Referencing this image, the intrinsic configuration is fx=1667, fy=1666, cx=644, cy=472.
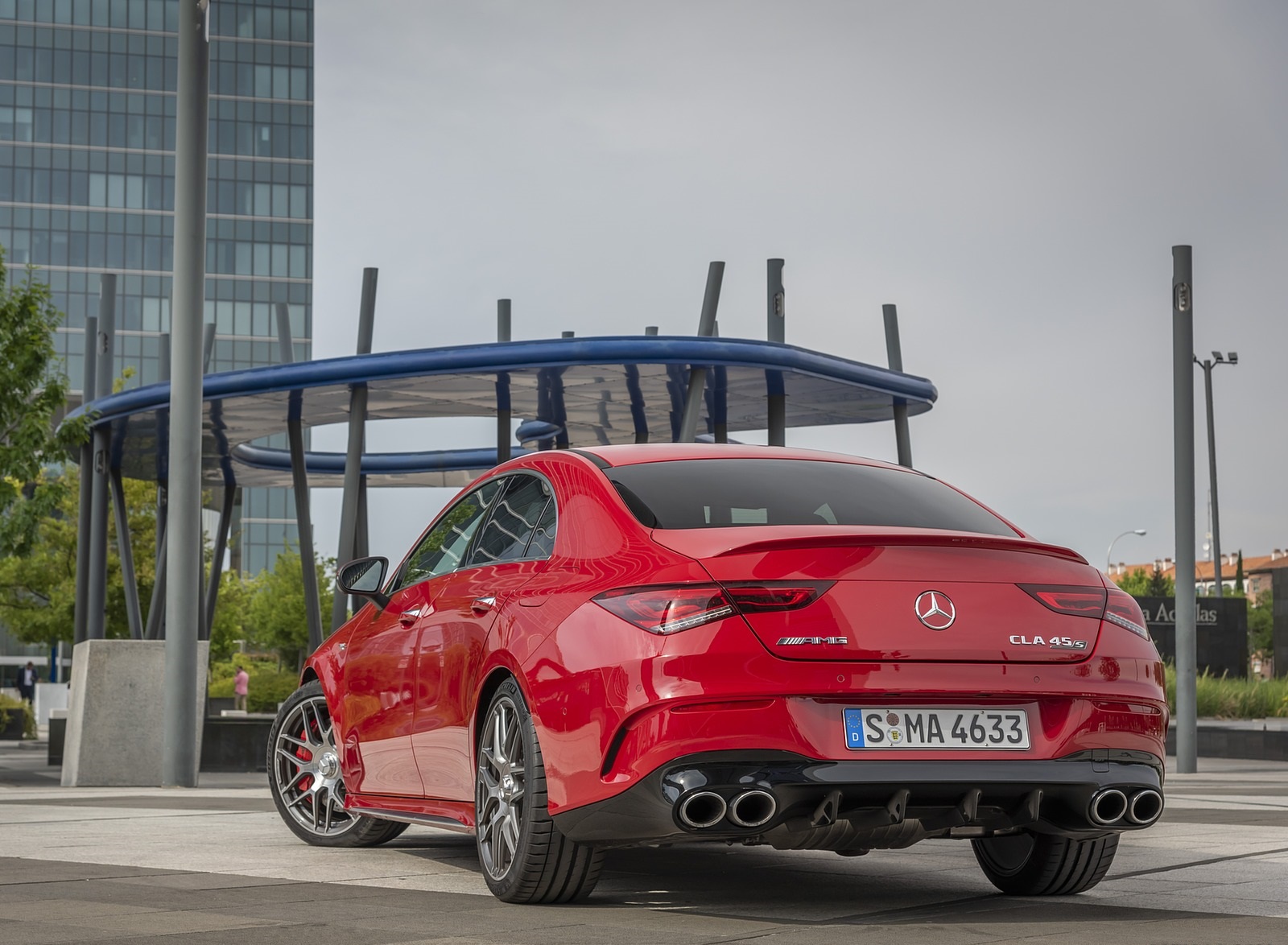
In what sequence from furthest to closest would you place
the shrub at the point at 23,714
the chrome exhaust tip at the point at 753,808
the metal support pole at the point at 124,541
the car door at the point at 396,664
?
the metal support pole at the point at 124,541 < the shrub at the point at 23,714 < the car door at the point at 396,664 < the chrome exhaust tip at the point at 753,808

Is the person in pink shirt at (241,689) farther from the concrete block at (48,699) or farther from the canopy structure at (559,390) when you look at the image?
the canopy structure at (559,390)

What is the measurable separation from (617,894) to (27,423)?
15.7 metres

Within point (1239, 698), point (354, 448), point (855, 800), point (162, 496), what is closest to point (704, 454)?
point (855, 800)

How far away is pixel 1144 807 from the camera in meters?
5.16

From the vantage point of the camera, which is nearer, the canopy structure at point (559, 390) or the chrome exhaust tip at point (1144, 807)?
the chrome exhaust tip at point (1144, 807)

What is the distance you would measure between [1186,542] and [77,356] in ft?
338

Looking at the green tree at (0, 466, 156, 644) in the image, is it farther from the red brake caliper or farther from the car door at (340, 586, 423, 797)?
the car door at (340, 586, 423, 797)

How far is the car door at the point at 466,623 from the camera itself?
5.82m

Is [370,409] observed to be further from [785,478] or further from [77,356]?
[77,356]

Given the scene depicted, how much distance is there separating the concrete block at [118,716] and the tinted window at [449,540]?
7540mm

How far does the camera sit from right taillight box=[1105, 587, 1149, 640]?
5.30m

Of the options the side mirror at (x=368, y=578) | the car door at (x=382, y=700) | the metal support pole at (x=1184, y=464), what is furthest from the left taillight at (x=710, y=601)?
the metal support pole at (x=1184, y=464)

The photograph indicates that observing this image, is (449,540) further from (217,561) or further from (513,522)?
(217,561)

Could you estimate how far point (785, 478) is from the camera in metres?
5.91
